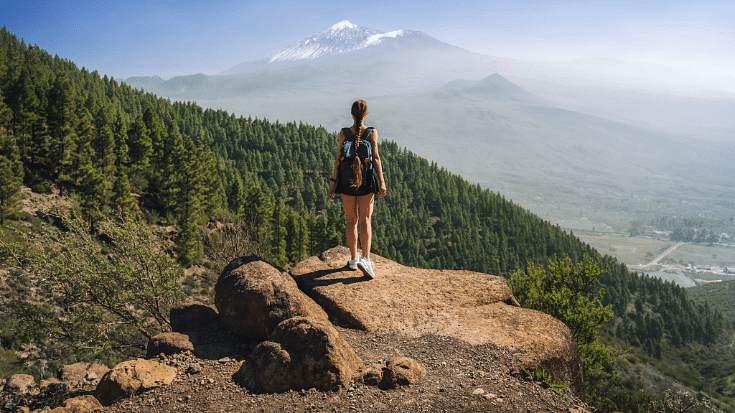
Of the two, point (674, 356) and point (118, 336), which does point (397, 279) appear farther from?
point (674, 356)

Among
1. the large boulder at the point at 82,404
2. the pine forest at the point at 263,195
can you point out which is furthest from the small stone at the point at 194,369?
the pine forest at the point at 263,195

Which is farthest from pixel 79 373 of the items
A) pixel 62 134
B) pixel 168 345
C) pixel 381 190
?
pixel 62 134

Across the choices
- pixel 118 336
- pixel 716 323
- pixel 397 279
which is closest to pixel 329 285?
pixel 397 279

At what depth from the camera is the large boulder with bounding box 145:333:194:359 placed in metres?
7.59

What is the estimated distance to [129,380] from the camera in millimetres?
6387

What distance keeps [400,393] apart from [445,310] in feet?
10.6

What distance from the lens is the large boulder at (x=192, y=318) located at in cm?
905

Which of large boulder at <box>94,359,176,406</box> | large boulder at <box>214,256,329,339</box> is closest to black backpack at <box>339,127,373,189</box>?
large boulder at <box>214,256,329,339</box>

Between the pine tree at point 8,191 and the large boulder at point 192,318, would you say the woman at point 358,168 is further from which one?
the pine tree at point 8,191

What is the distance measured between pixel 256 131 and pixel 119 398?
165 meters

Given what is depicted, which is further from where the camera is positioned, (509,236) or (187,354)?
(509,236)

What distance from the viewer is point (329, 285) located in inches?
389

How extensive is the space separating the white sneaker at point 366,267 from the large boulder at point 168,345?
431 centimetres

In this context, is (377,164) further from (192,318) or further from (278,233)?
(278,233)
